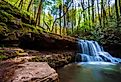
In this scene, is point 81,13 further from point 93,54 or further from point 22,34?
point 22,34

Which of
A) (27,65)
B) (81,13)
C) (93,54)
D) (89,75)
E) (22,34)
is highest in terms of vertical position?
(81,13)

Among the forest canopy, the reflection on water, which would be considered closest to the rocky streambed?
the reflection on water

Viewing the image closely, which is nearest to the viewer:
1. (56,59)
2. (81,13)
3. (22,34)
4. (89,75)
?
(89,75)

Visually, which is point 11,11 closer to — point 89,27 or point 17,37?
point 17,37

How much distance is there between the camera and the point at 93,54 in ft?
63.1

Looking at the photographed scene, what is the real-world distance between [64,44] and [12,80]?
13.2 meters

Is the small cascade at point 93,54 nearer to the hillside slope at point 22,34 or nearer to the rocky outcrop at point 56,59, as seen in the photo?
the hillside slope at point 22,34

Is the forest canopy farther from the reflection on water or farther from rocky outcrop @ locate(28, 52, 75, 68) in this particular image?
the reflection on water

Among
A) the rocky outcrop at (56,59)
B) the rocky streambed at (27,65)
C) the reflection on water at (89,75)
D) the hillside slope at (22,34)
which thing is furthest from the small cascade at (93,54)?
the reflection on water at (89,75)

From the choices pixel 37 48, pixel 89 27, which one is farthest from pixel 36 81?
pixel 89 27

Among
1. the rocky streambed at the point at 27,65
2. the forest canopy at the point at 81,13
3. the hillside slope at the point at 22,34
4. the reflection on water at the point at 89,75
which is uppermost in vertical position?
the forest canopy at the point at 81,13

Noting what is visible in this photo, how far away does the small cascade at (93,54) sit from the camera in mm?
17859

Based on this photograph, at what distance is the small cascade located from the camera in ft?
58.6

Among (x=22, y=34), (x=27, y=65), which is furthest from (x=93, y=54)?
(x=27, y=65)
